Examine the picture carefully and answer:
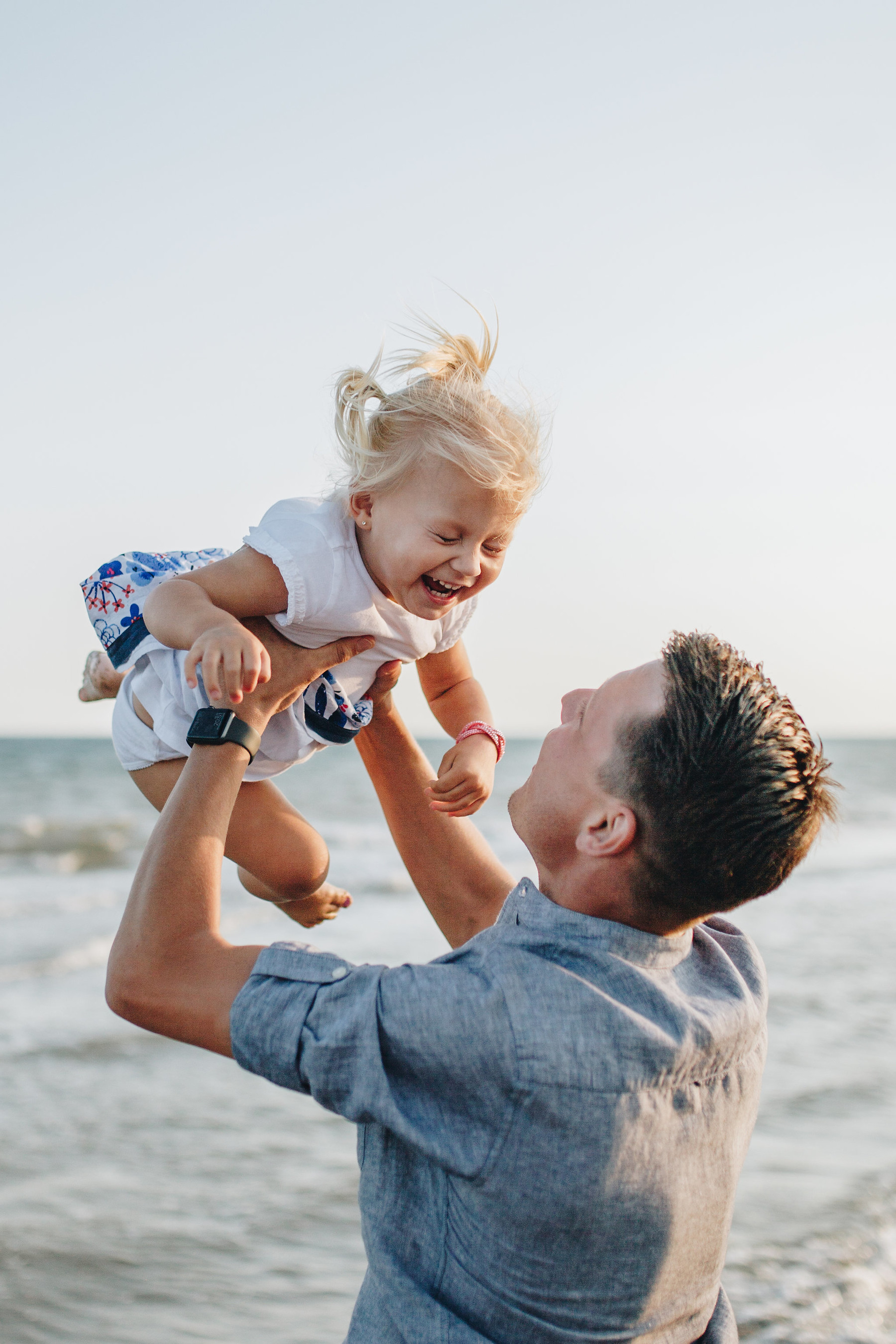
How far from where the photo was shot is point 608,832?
1782 mm

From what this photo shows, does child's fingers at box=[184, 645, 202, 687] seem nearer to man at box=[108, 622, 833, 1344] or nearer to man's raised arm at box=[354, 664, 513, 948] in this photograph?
man at box=[108, 622, 833, 1344]

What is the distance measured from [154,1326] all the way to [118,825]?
1603 cm

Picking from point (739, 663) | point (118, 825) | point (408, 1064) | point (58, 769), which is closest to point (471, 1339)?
point (408, 1064)

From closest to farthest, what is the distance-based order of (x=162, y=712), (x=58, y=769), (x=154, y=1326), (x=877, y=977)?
(x=162, y=712) → (x=154, y=1326) → (x=877, y=977) → (x=58, y=769)

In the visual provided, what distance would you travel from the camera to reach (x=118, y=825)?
1933cm

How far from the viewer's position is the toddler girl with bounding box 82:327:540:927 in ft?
8.08

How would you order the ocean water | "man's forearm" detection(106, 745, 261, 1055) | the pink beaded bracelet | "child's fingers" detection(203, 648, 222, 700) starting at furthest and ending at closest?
the ocean water, the pink beaded bracelet, "child's fingers" detection(203, 648, 222, 700), "man's forearm" detection(106, 745, 261, 1055)

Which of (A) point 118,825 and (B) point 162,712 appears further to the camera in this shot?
(A) point 118,825

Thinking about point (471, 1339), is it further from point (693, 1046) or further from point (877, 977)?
point (877, 977)

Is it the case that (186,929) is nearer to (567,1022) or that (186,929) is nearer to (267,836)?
(567,1022)

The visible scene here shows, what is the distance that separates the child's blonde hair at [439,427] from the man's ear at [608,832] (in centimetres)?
99

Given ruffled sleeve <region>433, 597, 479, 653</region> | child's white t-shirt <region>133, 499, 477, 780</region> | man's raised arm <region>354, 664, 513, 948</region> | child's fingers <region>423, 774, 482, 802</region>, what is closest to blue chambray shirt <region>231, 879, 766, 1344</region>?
child's fingers <region>423, 774, 482, 802</region>

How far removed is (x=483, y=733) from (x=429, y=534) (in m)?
0.51

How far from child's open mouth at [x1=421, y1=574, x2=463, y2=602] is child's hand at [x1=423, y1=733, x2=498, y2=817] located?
35cm
